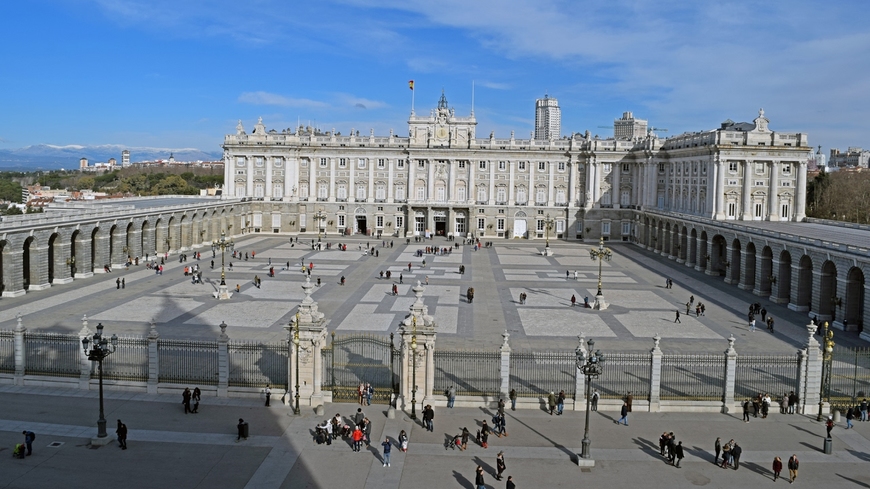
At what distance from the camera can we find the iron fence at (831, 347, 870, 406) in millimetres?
28031

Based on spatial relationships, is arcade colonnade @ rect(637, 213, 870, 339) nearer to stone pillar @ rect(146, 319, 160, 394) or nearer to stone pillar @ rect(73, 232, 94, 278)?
stone pillar @ rect(146, 319, 160, 394)

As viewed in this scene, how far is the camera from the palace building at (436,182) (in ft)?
316

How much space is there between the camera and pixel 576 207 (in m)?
96.8

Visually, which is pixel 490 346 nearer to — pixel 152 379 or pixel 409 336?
A: pixel 409 336

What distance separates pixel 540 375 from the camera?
30859 millimetres

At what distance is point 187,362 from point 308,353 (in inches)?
302

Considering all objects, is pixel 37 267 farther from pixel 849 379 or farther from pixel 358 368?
pixel 849 379

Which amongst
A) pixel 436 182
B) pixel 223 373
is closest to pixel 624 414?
pixel 223 373

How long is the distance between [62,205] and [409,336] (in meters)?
53.3

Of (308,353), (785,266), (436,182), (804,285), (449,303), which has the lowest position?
(449,303)

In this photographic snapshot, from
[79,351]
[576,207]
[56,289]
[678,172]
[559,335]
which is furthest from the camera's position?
[576,207]

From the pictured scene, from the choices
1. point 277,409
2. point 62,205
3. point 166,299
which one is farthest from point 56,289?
point 277,409

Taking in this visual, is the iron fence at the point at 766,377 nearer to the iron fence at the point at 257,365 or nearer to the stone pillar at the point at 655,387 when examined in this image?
the stone pillar at the point at 655,387

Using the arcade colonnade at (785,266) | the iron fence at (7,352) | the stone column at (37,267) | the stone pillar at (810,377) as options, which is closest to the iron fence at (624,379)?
the stone pillar at (810,377)
